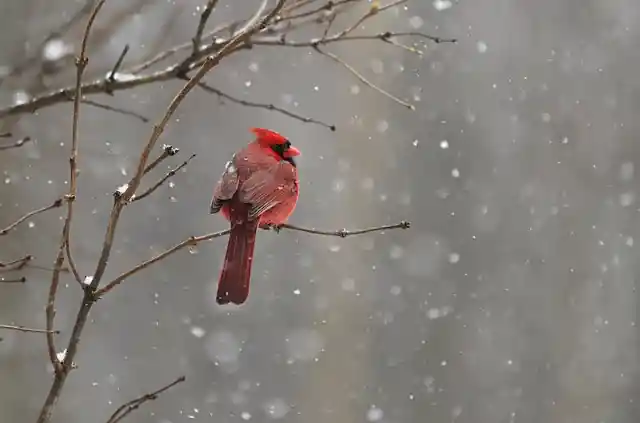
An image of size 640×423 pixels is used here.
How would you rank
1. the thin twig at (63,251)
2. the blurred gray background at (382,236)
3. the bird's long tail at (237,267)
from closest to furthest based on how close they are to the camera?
the thin twig at (63,251) < the bird's long tail at (237,267) < the blurred gray background at (382,236)

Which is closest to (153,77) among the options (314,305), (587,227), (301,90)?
(301,90)

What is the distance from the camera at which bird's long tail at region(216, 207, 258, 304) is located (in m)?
0.87

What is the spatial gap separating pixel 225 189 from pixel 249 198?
45 mm

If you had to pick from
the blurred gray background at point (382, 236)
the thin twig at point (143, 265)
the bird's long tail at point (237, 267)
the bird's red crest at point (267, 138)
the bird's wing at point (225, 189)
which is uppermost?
the blurred gray background at point (382, 236)

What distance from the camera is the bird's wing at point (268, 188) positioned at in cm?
103

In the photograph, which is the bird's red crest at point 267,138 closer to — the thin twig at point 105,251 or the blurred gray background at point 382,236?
the thin twig at point 105,251

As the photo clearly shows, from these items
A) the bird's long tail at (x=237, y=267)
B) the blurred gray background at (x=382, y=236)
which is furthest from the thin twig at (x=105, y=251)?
the blurred gray background at (x=382, y=236)

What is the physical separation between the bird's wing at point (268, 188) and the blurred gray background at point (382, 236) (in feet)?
4.98

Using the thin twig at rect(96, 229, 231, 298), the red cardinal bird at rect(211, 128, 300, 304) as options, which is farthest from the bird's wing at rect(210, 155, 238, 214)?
the thin twig at rect(96, 229, 231, 298)

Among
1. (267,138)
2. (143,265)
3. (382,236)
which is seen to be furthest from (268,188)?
(382,236)

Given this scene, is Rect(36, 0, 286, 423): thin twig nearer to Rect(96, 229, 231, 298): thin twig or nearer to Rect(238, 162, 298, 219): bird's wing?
Rect(96, 229, 231, 298): thin twig

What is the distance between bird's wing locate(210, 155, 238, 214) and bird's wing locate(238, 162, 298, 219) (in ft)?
0.04

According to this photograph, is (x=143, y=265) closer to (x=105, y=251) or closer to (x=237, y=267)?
(x=105, y=251)

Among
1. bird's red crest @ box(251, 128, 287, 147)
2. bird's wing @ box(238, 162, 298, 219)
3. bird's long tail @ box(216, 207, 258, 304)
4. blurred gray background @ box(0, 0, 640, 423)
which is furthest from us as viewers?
blurred gray background @ box(0, 0, 640, 423)
